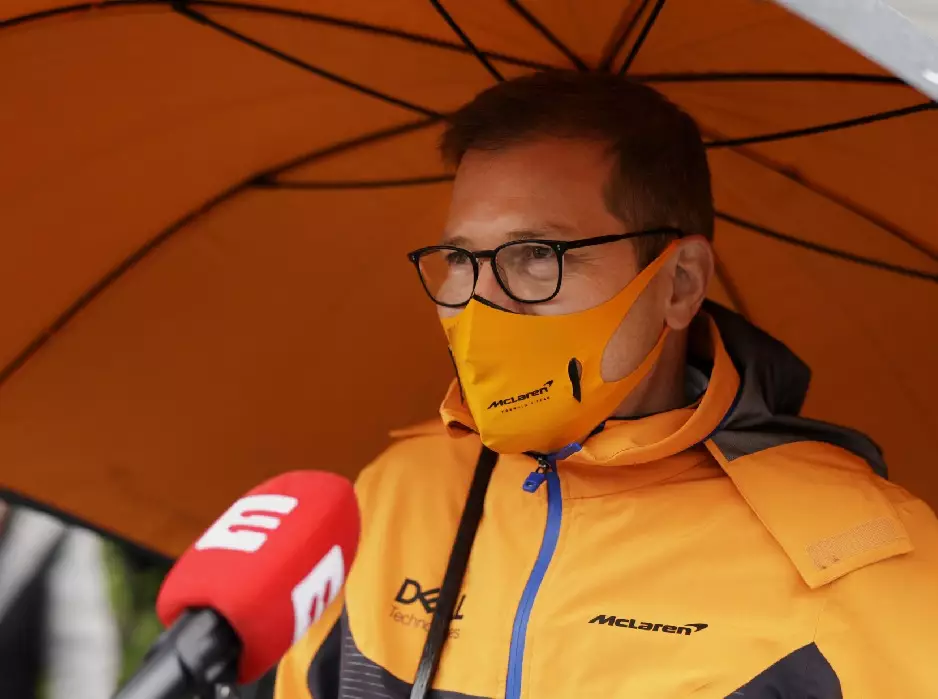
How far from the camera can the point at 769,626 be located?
4.81 feet

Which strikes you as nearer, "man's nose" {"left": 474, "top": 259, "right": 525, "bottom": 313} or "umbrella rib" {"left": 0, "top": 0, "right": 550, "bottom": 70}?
"umbrella rib" {"left": 0, "top": 0, "right": 550, "bottom": 70}

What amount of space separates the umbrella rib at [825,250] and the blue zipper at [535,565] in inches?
30.6

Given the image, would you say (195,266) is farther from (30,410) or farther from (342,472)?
(342,472)

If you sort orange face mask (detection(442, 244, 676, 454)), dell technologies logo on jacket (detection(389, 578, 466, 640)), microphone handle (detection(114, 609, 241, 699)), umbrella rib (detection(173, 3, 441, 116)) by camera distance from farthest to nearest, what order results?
dell technologies logo on jacket (detection(389, 578, 466, 640)), umbrella rib (detection(173, 3, 441, 116)), orange face mask (detection(442, 244, 676, 454)), microphone handle (detection(114, 609, 241, 699))

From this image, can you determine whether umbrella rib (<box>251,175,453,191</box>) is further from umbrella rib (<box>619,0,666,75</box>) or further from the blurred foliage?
the blurred foliage

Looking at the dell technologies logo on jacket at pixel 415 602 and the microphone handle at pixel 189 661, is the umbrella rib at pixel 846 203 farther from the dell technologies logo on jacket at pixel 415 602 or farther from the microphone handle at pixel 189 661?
the microphone handle at pixel 189 661

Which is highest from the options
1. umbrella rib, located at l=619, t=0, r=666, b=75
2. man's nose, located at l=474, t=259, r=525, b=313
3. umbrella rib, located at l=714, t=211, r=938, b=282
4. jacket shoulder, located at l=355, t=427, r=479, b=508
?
umbrella rib, located at l=619, t=0, r=666, b=75

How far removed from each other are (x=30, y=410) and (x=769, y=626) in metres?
1.61

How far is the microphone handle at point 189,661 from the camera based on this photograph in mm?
802

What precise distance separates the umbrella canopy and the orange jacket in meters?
0.37

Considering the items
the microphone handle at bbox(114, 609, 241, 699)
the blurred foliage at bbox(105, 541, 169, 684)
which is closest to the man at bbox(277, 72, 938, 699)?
the blurred foliage at bbox(105, 541, 169, 684)

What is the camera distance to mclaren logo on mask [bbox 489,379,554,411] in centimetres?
162

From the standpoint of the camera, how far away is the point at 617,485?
1.73 metres

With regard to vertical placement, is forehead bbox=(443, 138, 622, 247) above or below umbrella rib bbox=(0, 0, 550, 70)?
below
